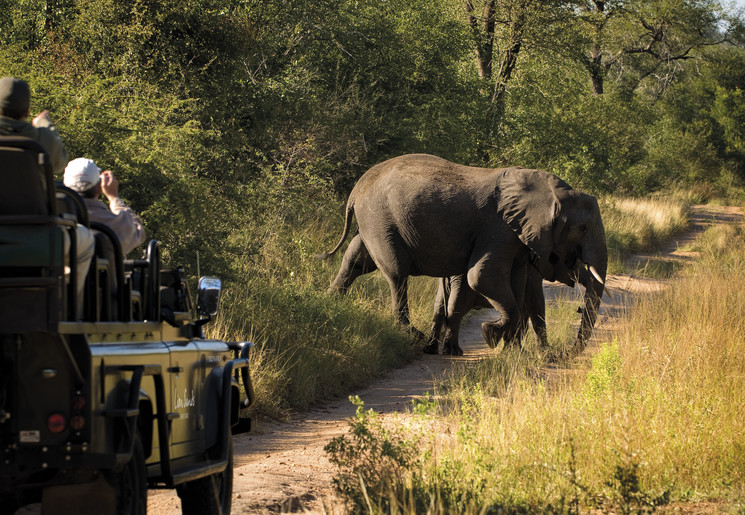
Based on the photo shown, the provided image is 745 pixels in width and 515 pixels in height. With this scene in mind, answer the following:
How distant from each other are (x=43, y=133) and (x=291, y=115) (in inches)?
512

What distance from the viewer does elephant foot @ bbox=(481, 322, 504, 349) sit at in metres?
12.6

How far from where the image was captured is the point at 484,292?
12.7m

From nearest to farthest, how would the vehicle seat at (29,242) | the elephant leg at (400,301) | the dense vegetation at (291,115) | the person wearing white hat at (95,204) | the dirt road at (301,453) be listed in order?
1. the vehicle seat at (29,242)
2. the person wearing white hat at (95,204)
3. the dirt road at (301,453)
4. the dense vegetation at (291,115)
5. the elephant leg at (400,301)

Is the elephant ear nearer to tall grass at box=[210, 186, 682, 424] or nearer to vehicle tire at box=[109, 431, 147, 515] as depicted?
tall grass at box=[210, 186, 682, 424]

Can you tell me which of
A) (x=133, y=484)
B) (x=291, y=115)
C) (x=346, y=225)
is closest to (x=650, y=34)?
(x=291, y=115)

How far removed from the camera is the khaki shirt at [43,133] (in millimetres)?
4785

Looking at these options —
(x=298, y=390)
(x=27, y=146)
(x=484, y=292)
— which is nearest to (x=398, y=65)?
(x=484, y=292)

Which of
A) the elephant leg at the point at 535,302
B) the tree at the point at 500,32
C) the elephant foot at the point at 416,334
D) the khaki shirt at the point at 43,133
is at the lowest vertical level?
the elephant foot at the point at 416,334

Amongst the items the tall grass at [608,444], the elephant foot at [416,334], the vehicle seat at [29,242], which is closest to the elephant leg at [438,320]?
the elephant foot at [416,334]

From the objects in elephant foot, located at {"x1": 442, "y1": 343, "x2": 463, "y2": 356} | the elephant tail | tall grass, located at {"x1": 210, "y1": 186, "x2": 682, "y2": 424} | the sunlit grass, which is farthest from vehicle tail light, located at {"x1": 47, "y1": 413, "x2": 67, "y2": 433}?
the sunlit grass

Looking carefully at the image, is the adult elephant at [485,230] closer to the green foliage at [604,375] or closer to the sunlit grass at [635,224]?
the green foliage at [604,375]

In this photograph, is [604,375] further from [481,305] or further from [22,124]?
[481,305]

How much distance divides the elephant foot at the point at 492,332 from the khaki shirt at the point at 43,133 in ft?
27.4

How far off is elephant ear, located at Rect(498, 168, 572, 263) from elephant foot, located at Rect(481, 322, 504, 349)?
1.10 metres
